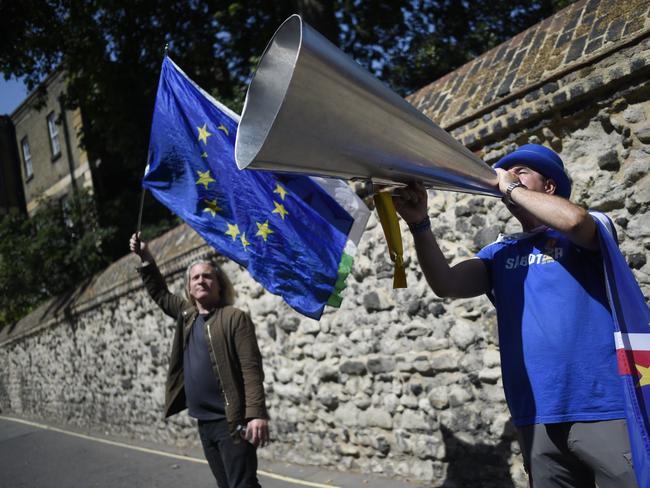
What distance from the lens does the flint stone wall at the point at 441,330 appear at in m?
4.19

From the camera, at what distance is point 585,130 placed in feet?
14.5

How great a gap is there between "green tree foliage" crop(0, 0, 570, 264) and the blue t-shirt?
1069 cm

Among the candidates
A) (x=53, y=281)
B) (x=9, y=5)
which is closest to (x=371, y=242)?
(x=9, y=5)

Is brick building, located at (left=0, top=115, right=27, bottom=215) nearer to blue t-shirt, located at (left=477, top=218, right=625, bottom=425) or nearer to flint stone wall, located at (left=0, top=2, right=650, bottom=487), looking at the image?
flint stone wall, located at (left=0, top=2, right=650, bottom=487)

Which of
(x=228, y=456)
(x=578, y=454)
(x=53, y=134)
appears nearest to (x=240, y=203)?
(x=228, y=456)

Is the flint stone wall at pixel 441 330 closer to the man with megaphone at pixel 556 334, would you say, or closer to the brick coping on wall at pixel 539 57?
the brick coping on wall at pixel 539 57

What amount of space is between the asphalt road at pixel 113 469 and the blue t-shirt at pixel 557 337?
346 cm

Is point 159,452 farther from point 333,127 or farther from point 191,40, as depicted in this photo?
point 191,40

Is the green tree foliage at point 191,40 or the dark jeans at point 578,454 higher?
the green tree foliage at point 191,40

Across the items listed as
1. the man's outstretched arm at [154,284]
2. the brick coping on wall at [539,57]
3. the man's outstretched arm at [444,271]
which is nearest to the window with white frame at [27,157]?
the man's outstretched arm at [154,284]

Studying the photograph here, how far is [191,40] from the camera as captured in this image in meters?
13.6

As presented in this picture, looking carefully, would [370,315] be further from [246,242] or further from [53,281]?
[53,281]

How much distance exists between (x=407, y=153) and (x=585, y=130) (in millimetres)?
2785

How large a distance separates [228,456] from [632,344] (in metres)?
2.44
